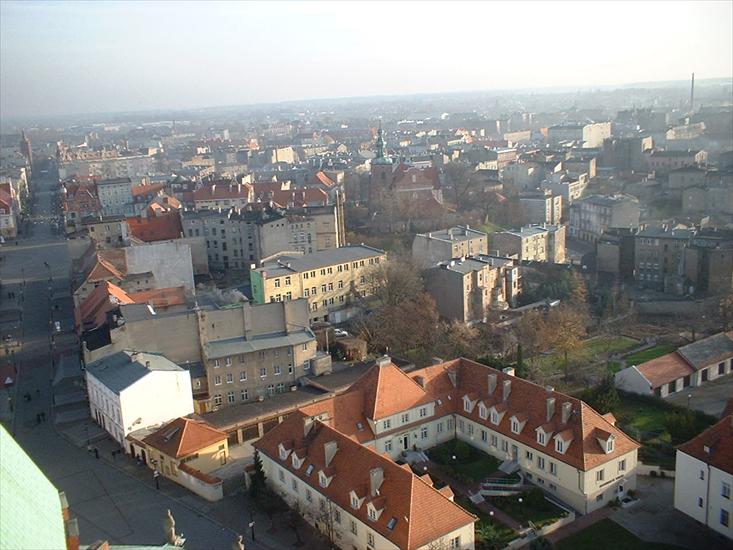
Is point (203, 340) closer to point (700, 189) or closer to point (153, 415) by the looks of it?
point (153, 415)

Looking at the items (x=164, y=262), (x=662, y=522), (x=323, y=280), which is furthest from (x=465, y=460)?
(x=164, y=262)

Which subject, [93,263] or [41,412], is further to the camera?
[93,263]

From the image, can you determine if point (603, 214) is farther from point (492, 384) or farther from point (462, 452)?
point (462, 452)

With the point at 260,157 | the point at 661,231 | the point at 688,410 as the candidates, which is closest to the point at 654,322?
the point at 661,231

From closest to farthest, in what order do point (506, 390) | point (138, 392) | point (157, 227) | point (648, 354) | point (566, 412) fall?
point (566, 412), point (506, 390), point (138, 392), point (648, 354), point (157, 227)

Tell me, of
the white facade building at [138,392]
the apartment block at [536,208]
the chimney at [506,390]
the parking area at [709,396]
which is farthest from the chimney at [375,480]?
the apartment block at [536,208]
